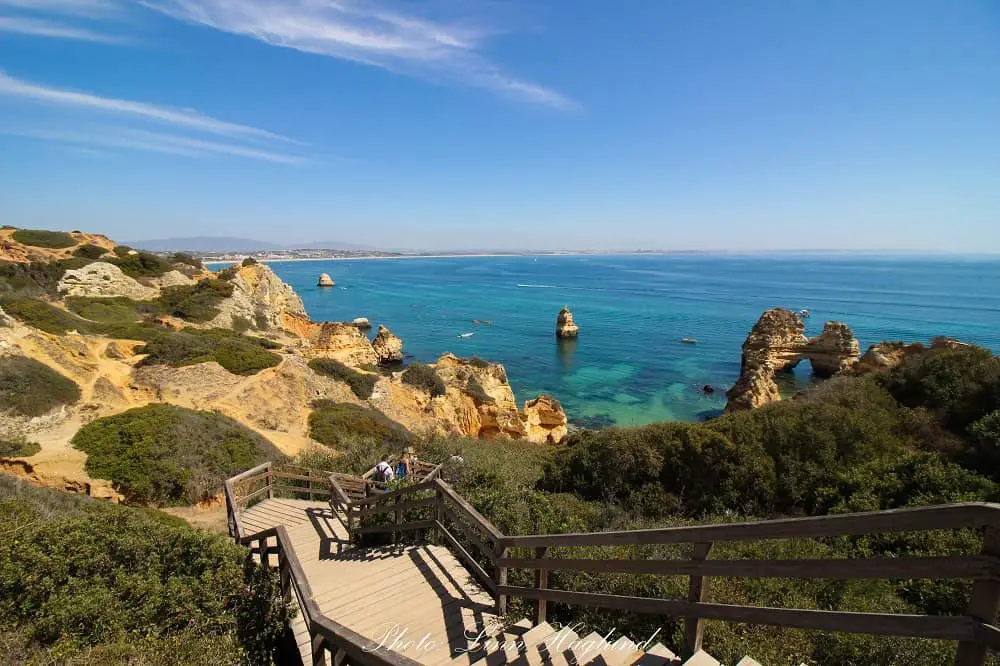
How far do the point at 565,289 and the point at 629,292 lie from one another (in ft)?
53.5

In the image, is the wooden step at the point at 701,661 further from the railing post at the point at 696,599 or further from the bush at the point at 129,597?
the bush at the point at 129,597

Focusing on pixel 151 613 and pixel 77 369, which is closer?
pixel 151 613

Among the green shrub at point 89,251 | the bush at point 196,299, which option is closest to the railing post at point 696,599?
the bush at point 196,299

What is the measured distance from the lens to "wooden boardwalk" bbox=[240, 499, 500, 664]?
427cm

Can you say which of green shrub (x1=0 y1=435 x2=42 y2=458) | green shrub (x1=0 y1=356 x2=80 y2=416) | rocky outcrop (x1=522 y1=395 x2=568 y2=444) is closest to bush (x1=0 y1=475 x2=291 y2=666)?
green shrub (x1=0 y1=435 x2=42 y2=458)

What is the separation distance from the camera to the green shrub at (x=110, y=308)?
25127mm

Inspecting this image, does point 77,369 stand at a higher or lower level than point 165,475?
higher

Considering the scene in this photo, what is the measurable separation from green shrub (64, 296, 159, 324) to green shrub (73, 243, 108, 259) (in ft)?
41.8

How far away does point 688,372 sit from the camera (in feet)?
132

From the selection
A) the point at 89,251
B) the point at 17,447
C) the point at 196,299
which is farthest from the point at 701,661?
the point at 89,251

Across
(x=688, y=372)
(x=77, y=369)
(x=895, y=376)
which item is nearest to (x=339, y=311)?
(x=688, y=372)

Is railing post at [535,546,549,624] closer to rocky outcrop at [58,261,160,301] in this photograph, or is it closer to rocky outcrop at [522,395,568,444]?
rocky outcrop at [522,395,568,444]

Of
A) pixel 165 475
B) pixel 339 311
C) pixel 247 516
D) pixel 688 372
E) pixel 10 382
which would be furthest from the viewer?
pixel 339 311

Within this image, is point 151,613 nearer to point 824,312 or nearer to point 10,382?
point 10,382
